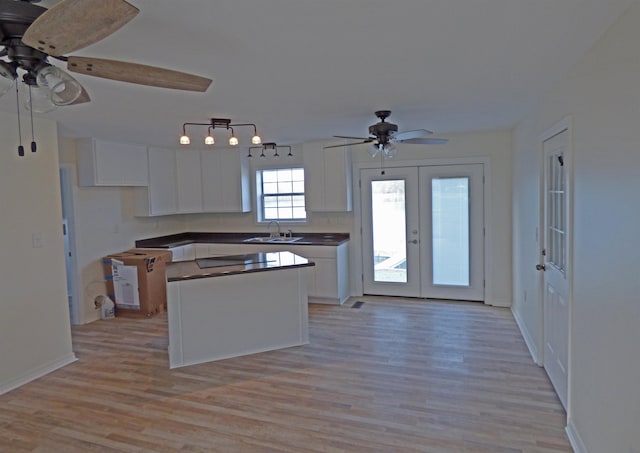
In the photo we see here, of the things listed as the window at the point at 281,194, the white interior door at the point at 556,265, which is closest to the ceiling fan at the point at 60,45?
the white interior door at the point at 556,265

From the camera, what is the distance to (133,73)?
1.68m

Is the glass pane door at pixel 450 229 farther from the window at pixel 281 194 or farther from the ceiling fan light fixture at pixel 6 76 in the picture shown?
the ceiling fan light fixture at pixel 6 76

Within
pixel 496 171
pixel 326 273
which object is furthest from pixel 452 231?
pixel 326 273

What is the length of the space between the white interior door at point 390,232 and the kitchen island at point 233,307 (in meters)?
1.99

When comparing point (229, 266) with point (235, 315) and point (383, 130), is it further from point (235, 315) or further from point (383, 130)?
point (383, 130)

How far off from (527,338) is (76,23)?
4304mm

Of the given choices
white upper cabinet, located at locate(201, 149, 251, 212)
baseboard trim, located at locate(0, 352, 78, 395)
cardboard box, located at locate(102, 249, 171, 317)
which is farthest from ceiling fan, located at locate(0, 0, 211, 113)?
white upper cabinet, located at locate(201, 149, 251, 212)

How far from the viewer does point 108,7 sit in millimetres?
1132

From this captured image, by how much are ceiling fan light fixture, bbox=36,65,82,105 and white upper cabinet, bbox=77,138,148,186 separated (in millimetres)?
3689

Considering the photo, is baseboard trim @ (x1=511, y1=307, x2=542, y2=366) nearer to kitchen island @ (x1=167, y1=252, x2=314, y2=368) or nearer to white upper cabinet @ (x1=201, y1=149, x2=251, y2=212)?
kitchen island @ (x1=167, y1=252, x2=314, y2=368)

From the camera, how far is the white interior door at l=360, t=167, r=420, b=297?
568cm

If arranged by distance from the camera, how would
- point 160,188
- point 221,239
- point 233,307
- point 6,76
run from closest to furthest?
point 6,76 < point 233,307 < point 160,188 < point 221,239

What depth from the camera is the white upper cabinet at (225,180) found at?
6281 mm

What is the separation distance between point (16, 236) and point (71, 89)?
2.57 metres
